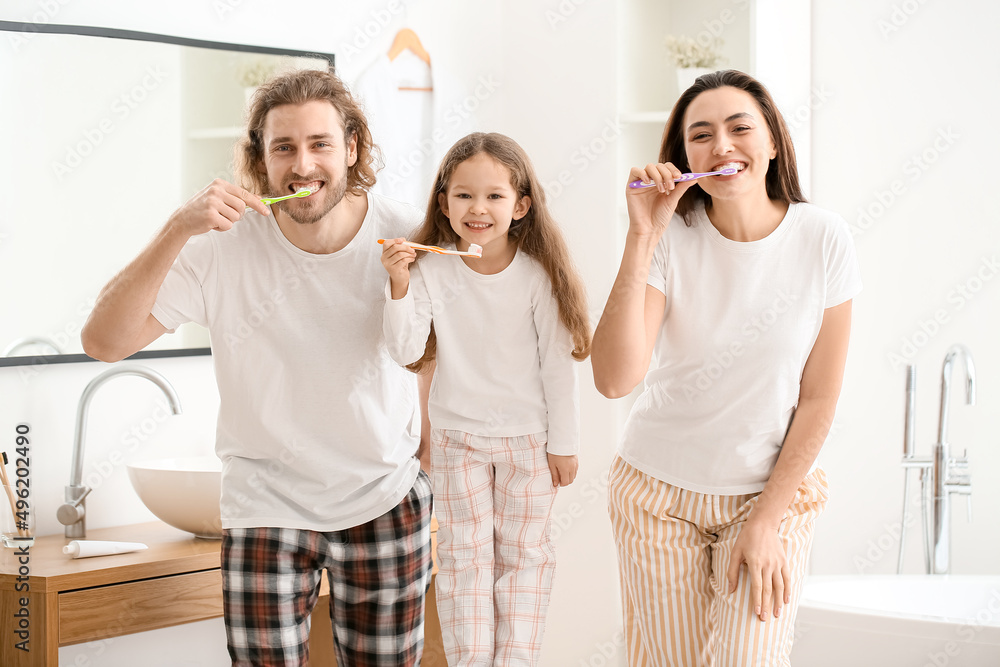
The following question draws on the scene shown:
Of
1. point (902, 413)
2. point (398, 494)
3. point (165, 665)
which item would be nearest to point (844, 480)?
point (902, 413)

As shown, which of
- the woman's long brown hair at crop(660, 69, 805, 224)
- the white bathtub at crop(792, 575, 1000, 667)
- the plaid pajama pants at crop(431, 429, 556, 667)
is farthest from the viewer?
the white bathtub at crop(792, 575, 1000, 667)

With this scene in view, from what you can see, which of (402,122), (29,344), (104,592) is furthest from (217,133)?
(104,592)

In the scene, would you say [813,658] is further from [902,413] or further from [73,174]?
[73,174]

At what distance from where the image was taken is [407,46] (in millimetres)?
2625

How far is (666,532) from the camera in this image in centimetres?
147

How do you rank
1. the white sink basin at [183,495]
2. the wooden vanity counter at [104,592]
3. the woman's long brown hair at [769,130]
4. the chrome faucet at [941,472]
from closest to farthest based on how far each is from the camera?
the woman's long brown hair at [769,130]
the wooden vanity counter at [104,592]
the white sink basin at [183,495]
the chrome faucet at [941,472]

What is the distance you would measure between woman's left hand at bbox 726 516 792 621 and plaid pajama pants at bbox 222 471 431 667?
55 cm

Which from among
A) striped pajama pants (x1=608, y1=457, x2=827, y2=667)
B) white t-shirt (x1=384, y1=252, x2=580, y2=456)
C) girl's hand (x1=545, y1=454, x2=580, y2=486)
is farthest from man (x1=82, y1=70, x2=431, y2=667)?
striped pajama pants (x1=608, y1=457, x2=827, y2=667)

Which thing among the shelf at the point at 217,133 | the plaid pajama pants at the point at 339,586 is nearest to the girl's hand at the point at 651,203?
the plaid pajama pants at the point at 339,586

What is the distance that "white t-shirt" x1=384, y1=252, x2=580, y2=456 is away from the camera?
64.2 inches

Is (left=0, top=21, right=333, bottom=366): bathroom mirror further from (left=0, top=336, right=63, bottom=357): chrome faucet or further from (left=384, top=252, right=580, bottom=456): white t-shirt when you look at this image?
(left=384, top=252, right=580, bottom=456): white t-shirt

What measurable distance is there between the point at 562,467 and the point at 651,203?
0.50 metres

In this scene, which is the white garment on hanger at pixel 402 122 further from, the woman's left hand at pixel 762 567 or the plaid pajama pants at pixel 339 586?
the woman's left hand at pixel 762 567

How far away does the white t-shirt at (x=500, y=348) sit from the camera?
5.35 ft
